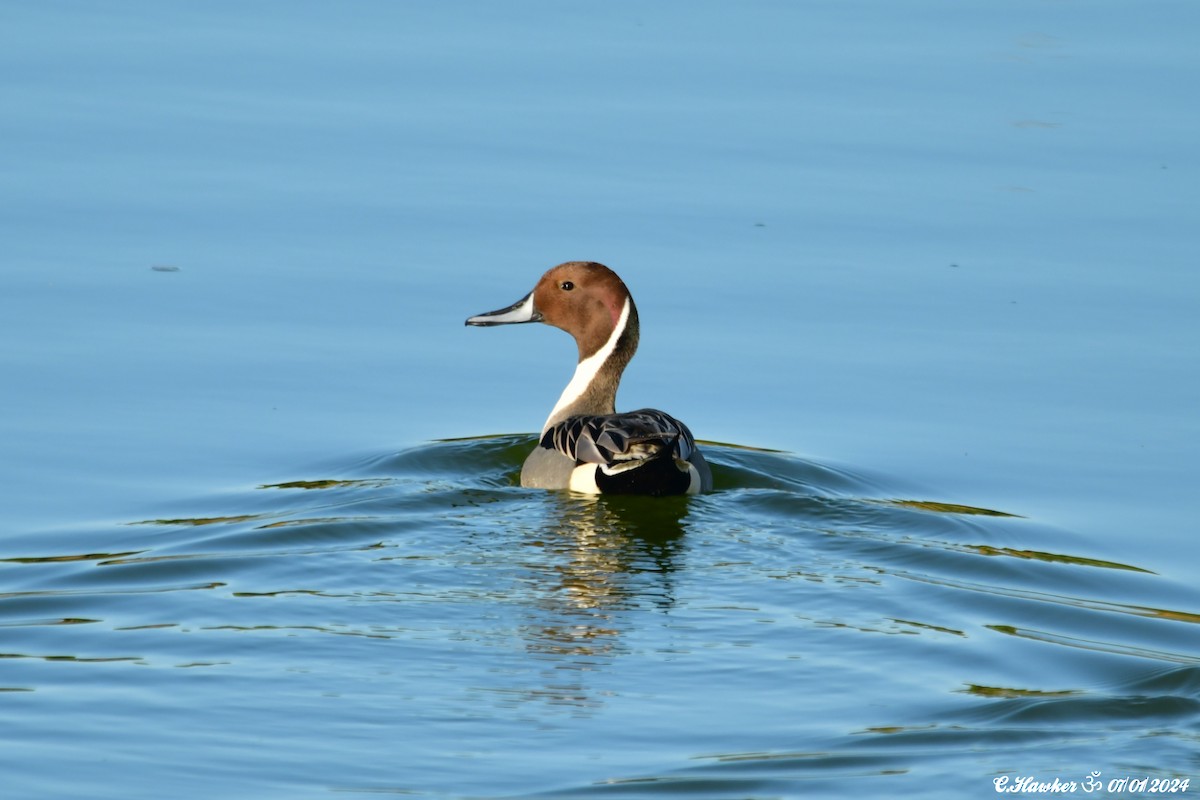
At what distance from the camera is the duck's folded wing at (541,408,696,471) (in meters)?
10.1

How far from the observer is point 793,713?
741 centimetres

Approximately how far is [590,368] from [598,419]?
1384 millimetres

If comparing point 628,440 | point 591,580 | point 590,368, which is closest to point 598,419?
point 628,440

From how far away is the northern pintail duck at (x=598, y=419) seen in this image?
10156 millimetres

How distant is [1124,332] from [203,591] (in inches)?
246

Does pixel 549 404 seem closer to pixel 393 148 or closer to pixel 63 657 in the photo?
pixel 393 148

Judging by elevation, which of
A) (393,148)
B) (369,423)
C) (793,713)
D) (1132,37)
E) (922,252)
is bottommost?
(793,713)

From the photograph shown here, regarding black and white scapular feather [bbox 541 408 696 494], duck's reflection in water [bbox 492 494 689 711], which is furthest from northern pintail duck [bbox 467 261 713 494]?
duck's reflection in water [bbox 492 494 689 711]

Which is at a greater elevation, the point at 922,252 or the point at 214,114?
the point at 214,114

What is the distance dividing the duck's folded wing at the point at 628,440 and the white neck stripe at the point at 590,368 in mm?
1173

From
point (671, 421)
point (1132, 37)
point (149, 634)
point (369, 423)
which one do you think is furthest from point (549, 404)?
point (1132, 37)

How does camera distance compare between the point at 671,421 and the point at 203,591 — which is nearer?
the point at 203,591

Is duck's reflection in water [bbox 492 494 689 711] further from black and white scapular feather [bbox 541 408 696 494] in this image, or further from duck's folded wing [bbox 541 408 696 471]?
duck's folded wing [bbox 541 408 696 471]

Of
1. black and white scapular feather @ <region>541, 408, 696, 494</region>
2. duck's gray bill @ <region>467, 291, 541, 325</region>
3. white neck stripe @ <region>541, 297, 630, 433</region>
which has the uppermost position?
duck's gray bill @ <region>467, 291, 541, 325</region>
